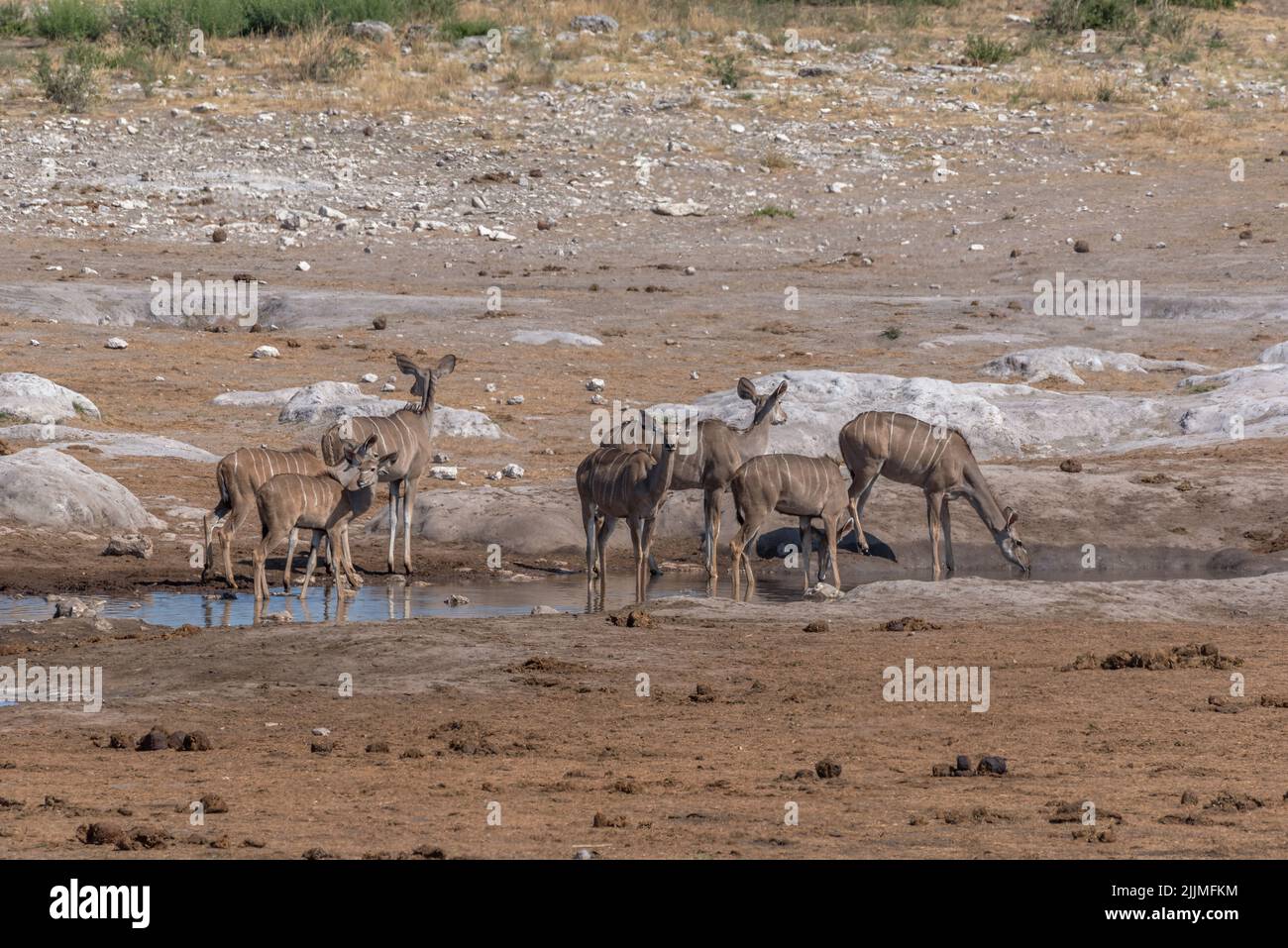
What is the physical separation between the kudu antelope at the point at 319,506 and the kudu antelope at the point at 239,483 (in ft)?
0.53

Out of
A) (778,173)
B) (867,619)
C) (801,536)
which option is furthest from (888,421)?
(778,173)

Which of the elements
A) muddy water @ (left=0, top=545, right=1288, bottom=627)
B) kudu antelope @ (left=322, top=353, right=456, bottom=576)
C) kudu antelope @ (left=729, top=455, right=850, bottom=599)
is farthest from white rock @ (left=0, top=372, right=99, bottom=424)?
kudu antelope @ (left=729, top=455, right=850, bottom=599)

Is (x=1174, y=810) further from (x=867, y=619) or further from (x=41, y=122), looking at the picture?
(x=41, y=122)

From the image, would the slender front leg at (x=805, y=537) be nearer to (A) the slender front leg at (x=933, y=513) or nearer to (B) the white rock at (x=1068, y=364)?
(A) the slender front leg at (x=933, y=513)

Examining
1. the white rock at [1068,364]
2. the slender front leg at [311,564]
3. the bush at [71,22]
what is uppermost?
the bush at [71,22]

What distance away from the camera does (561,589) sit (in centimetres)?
1673

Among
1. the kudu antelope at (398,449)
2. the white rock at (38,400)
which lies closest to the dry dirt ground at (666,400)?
the white rock at (38,400)

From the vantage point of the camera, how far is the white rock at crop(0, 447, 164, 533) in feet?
57.2

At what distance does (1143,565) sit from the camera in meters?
18.0

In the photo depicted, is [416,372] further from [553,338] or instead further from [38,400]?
[553,338]

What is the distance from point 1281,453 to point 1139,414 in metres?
1.84

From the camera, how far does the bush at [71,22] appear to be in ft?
136

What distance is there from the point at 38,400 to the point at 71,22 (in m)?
22.6

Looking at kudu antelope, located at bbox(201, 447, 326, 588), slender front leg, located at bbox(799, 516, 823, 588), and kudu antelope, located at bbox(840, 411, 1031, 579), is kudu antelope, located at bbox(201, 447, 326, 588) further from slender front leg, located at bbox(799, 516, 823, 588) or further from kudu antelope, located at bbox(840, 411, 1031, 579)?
kudu antelope, located at bbox(840, 411, 1031, 579)
